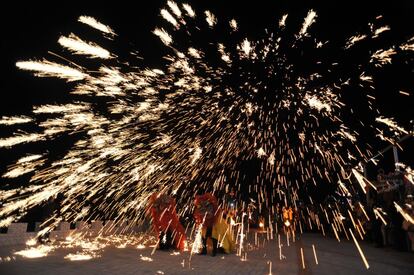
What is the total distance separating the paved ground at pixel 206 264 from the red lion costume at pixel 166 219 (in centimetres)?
74

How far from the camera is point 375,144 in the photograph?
16984 mm

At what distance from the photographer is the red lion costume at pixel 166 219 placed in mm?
9016

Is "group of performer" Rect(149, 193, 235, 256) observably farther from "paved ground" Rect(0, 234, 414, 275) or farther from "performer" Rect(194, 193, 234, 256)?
"paved ground" Rect(0, 234, 414, 275)

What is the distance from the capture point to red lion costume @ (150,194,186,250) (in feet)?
29.6

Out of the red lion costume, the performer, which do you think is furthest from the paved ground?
the red lion costume

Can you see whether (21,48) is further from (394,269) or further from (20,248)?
(394,269)

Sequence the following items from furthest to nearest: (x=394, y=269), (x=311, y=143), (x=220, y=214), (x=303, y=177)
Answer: (x=303, y=177)
(x=311, y=143)
(x=220, y=214)
(x=394, y=269)

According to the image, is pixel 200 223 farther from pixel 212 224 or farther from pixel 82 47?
A: pixel 82 47

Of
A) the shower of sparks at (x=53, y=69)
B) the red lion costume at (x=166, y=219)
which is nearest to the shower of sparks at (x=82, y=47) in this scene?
the shower of sparks at (x=53, y=69)

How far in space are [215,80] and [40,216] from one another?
22.3ft

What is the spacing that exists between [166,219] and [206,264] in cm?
271

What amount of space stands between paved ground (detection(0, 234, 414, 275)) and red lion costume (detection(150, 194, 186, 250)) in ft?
2.43

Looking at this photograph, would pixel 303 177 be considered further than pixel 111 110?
Yes

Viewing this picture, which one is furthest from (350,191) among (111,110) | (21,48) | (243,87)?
(21,48)
